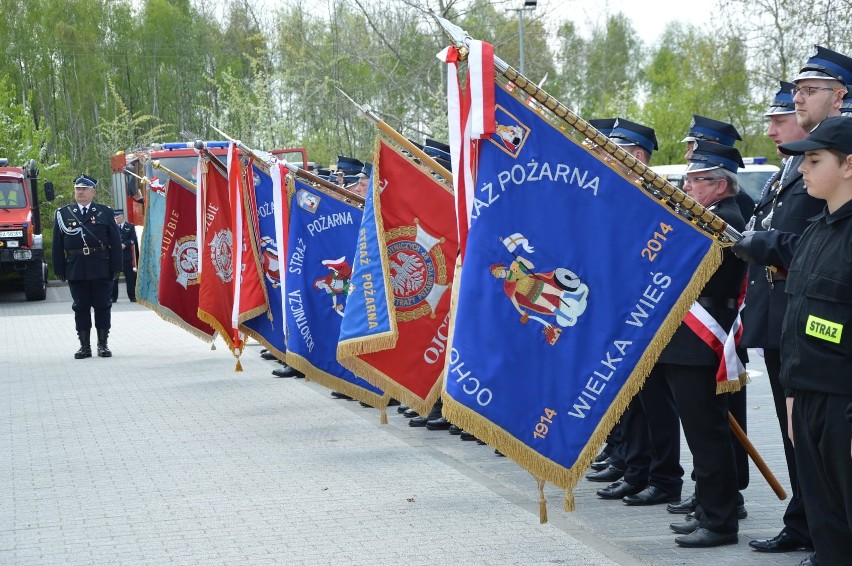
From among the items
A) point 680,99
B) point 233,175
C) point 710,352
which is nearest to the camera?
point 710,352

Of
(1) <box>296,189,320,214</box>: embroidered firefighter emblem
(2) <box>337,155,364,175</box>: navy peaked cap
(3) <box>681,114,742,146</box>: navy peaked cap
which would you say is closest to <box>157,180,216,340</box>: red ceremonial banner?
(2) <box>337,155,364,175</box>: navy peaked cap

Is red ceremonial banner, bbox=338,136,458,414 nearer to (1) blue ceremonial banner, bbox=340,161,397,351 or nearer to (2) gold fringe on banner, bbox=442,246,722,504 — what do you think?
(1) blue ceremonial banner, bbox=340,161,397,351

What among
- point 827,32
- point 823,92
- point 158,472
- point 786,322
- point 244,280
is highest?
point 827,32

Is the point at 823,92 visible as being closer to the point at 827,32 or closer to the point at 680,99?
the point at 827,32

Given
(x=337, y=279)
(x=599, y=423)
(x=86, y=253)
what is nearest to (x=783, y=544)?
(x=599, y=423)

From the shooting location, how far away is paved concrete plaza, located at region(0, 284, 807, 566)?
5641 millimetres

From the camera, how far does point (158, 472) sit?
768 cm

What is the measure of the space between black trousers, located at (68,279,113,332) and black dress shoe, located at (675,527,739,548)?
10174mm

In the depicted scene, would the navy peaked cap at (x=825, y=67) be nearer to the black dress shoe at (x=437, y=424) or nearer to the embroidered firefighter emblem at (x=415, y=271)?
the embroidered firefighter emblem at (x=415, y=271)

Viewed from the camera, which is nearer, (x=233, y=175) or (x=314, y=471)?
(x=314, y=471)

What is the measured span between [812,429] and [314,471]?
13.8ft

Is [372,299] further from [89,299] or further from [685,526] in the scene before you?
[89,299]

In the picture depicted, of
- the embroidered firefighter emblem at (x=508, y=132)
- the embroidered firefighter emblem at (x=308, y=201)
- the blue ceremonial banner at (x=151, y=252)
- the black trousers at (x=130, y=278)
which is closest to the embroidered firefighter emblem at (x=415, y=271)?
the embroidered firefighter emblem at (x=308, y=201)

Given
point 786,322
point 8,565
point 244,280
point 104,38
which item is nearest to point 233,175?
point 244,280
